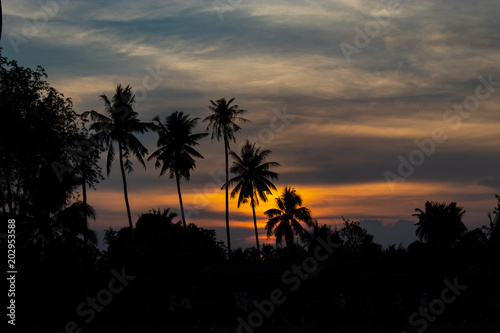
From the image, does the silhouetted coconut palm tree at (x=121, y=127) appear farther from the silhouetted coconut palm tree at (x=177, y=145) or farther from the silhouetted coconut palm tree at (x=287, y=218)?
the silhouetted coconut palm tree at (x=287, y=218)

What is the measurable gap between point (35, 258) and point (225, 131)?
35.2 m

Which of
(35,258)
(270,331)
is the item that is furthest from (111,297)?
(270,331)

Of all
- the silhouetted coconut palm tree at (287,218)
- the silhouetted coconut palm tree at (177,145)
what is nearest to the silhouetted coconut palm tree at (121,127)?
the silhouetted coconut palm tree at (177,145)

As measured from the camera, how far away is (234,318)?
27594mm

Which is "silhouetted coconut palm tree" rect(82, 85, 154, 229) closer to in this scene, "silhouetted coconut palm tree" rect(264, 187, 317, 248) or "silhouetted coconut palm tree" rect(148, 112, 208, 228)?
"silhouetted coconut palm tree" rect(148, 112, 208, 228)

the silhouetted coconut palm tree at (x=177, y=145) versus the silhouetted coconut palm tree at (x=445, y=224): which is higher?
the silhouetted coconut palm tree at (x=177, y=145)

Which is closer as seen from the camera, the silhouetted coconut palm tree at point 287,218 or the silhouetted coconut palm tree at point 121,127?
the silhouetted coconut palm tree at point 121,127

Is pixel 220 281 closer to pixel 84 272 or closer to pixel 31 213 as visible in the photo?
pixel 84 272

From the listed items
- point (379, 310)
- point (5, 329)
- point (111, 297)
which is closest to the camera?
point (379, 310)

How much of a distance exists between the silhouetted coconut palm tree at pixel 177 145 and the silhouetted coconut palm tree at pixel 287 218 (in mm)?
14093

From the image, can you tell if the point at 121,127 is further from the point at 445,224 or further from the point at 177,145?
the point at 445,224

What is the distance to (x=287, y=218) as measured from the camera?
68250mm

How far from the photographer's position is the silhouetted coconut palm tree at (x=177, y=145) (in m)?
56.3

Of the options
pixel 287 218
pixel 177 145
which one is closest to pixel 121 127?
pixel 177 145
